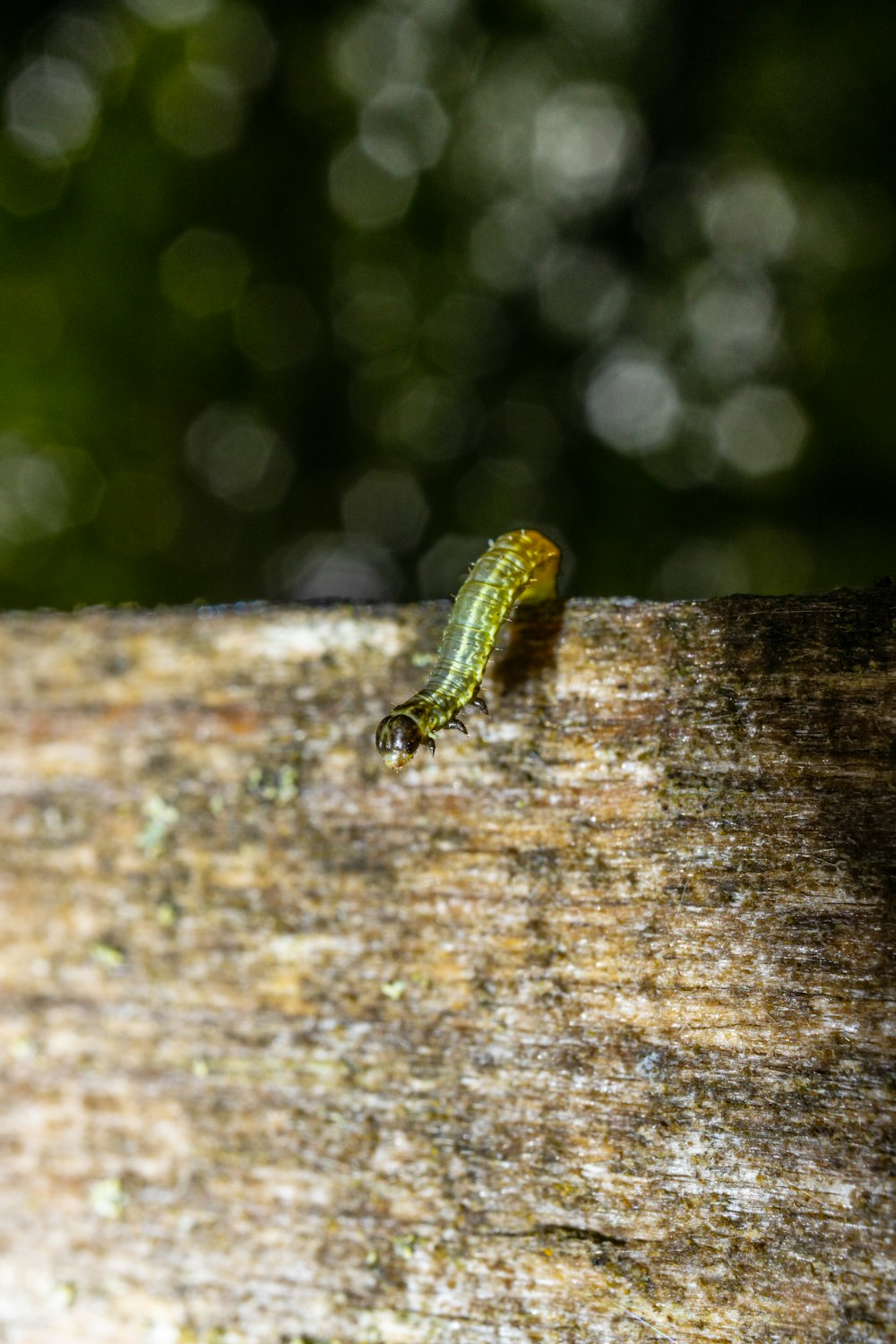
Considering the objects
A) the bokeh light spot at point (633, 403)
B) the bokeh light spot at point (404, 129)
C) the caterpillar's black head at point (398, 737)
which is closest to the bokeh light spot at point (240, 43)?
the bokeh light spot at point (404, 129)

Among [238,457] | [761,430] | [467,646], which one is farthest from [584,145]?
[467,646]

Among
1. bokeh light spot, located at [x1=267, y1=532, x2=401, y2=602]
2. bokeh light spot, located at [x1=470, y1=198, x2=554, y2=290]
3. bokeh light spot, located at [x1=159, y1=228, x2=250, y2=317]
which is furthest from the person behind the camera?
bokeh light spot, located at [x1=267, y1=532, x2=401, y2=602]

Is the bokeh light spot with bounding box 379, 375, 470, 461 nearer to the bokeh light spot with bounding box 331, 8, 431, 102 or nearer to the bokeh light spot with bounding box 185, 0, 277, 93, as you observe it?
the bokeh light spot with bounding box 331, 8, 431, 102

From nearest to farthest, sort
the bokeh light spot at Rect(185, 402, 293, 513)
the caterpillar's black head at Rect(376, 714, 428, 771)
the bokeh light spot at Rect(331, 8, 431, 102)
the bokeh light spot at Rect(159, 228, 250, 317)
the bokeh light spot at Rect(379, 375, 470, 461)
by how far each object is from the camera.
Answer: the caterpillar's black head at Rect(376, 714, 428, 771) → the bokeh light spot at Rect(159, 228, 250, 317) → the bokeh light spot at Rect(331, 8, 431, 102) → the bokeh light spot at Rect(185, 402, 293, 513) → the bokeh light spot at Rect(379, 375, 470, 461)

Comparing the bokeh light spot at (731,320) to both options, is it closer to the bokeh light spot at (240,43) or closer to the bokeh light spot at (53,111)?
the bokeh light spot at (240,43)

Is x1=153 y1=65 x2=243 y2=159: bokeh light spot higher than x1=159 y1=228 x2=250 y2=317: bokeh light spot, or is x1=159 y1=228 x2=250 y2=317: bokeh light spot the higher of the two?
x1=153 y1=65 x2=243 y2=159: bokeh light spot

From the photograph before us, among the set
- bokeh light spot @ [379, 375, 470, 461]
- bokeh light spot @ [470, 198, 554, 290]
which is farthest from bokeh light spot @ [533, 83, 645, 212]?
bokeh light spot @ [379, 375, 470, 461]

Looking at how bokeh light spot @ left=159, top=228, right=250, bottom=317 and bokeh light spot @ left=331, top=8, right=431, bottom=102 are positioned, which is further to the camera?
bokeh light spot @ left=331, top=8, right=431, bottom=102

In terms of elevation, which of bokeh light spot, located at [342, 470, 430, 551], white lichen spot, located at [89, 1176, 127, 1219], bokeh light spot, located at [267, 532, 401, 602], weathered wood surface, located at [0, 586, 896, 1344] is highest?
bokeh light spot, located at [342, 470, 430, 551]

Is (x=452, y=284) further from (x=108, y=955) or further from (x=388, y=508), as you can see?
(x=108, y=955)
